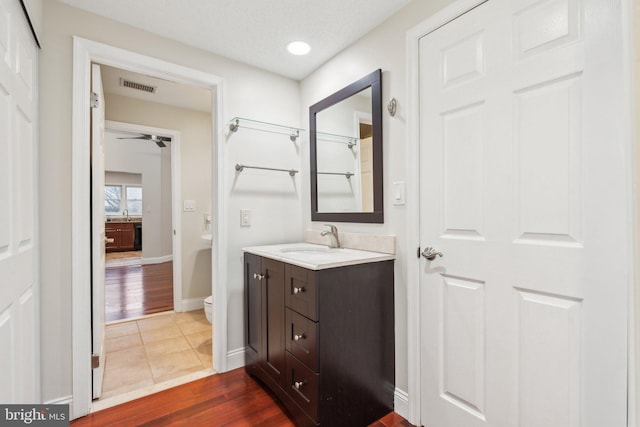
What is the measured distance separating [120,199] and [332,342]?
9.48 m

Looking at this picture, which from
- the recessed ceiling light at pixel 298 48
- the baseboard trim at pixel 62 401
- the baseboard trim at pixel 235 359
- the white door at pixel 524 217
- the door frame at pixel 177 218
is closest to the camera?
the white door at pixel 524 217

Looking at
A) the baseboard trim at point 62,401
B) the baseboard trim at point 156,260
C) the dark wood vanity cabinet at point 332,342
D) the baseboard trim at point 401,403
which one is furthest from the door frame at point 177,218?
the baseboard trim at point 156,260

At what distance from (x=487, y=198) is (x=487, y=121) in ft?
1.12

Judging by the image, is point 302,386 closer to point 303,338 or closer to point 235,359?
point 303,338

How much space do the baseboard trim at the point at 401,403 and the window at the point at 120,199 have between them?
947 cm

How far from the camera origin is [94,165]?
1.79 meters

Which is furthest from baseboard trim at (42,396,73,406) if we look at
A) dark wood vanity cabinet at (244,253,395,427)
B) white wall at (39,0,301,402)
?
dark wood vanity cabinet at (244,253,395,427)

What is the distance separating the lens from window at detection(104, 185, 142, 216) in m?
8.69

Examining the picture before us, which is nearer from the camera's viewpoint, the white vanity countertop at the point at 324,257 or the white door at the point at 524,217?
the white door at the point at 524,217

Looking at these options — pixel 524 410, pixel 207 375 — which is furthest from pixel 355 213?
pixel 207 375

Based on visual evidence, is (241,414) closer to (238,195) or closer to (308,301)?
(308,301)

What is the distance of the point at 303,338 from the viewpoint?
5.09 ft

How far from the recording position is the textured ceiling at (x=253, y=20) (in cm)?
168

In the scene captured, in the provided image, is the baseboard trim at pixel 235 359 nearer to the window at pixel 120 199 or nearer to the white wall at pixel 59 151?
the white wall at pixel 59 151
